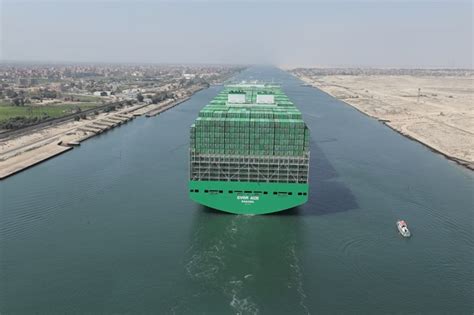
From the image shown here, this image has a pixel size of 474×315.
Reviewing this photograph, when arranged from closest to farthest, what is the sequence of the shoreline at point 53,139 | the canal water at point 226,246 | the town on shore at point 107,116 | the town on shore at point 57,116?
1. the canal water at point 226,246
2. the shoreline at point 53,139
3. the town on shore at point 57,116
4. the town on shore at point 107,116

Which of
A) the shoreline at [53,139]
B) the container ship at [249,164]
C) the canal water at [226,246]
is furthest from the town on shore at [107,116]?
the container ship at [249,164]

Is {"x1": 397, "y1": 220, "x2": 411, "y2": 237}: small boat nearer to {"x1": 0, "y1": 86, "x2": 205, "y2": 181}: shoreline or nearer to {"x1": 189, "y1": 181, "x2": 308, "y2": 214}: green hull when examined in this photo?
{"x1": 189, "y1": 181, "x2": 308, "y2": 214}: green hull

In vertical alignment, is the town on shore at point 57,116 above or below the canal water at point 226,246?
above

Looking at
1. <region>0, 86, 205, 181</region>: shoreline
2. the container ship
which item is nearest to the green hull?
the container ship

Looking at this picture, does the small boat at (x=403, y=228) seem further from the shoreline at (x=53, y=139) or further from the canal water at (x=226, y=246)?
the shoreline at (x=53, y=139)

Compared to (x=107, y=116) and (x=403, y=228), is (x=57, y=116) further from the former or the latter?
(x=403, y=228)

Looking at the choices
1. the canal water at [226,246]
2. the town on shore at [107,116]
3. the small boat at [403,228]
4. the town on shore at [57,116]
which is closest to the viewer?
the canal water at [226,246]

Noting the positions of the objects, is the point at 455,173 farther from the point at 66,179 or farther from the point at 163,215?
the point at 66,179

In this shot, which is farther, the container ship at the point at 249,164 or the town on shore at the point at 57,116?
the town on shore at the point at 57,116
